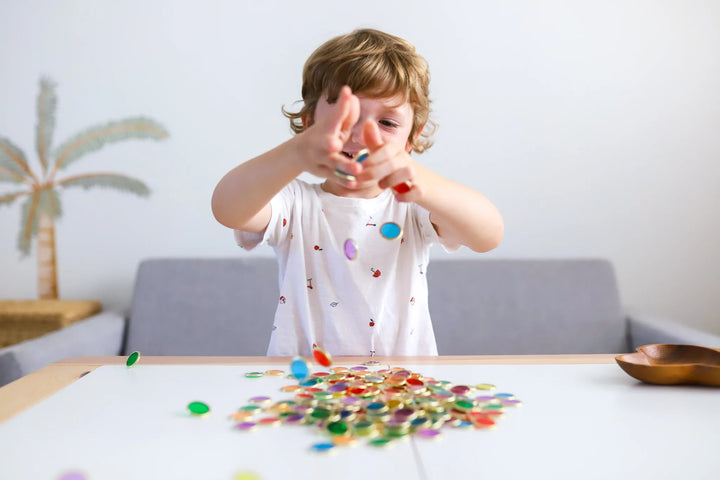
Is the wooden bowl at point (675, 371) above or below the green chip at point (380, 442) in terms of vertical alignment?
above

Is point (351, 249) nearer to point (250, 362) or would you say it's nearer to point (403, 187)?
point (403, 187)

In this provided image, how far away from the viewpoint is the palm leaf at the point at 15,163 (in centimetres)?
258

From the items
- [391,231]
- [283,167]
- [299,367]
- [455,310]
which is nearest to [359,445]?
[299,367]

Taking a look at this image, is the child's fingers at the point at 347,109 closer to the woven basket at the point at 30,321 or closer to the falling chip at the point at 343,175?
the falling chip at the point at 343,175

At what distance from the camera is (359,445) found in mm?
617

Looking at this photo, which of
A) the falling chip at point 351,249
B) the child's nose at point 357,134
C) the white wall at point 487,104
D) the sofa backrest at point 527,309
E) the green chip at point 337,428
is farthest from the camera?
the white wall at point 487,104

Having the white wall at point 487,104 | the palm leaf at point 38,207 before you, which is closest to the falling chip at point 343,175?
the white wall at point 487,104

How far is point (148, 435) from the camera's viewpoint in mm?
646

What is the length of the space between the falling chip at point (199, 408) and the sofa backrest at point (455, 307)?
1576 millimetres

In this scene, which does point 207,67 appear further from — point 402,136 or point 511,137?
point 402,136

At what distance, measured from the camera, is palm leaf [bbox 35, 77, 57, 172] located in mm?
2566

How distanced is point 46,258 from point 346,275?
1.86 m

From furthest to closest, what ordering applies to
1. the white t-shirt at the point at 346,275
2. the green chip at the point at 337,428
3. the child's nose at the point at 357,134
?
the white t-shirt at the point at 346,275 < the child's nose at the point at 357,134 < the green chip at the point at 337,428

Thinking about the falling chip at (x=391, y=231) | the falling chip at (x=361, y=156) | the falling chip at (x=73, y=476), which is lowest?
the falling chip at (x=73, y=476)
